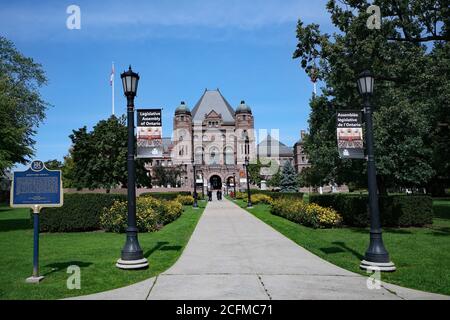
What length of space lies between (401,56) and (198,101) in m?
98.5

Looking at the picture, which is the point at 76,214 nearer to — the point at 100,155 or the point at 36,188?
the point at 36,188

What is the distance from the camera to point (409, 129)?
19891 mm

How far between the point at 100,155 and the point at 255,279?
133 feet

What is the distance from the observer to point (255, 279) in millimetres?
7875

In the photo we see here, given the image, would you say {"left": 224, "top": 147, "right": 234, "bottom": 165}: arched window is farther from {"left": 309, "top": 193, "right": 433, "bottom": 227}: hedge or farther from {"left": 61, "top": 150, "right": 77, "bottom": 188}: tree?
{"left": 309, "top": 193, "right": 433, "bottom": 227}: hedge

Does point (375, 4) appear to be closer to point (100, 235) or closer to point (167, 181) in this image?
point (100, 235)

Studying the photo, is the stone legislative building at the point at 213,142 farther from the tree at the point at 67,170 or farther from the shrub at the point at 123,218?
the shrub at the point at 123,218

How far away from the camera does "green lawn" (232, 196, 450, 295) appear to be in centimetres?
784

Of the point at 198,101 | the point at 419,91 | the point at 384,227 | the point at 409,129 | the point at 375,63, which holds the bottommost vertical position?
the point at 384,227

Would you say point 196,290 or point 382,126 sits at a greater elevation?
point 382,126

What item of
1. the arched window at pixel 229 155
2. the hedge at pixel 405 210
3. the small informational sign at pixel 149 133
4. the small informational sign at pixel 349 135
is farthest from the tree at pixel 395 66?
the arched window at pixel 229 155

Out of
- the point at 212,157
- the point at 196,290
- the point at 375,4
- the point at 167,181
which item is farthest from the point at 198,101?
the point at 196,290

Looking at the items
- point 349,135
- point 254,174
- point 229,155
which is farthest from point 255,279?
point 229,155

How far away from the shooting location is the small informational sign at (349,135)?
397 inches
